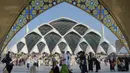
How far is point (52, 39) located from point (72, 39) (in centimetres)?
238

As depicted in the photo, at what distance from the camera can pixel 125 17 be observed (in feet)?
26.5

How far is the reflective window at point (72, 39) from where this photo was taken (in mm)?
32531

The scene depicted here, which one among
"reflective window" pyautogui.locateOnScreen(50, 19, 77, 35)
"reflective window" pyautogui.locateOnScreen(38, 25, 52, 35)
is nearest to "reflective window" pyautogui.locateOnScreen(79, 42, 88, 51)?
"reflective window" pyautogui.locateOnScreen(50, 19, 77, 35)

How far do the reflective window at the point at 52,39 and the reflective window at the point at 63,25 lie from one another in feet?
2.49

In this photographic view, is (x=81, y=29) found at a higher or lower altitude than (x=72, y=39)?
higher

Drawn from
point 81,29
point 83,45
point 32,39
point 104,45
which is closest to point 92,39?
point 83,45

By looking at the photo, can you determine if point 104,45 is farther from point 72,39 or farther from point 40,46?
point 40,46

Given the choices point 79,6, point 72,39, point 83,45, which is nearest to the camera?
point 79,6

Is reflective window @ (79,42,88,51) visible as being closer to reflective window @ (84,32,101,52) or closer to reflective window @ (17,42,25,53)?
reflective window @ (84,32,101,52)

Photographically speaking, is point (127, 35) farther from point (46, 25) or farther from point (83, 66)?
point (46, 25)

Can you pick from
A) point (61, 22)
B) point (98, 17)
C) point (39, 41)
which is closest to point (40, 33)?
point (39, 41)

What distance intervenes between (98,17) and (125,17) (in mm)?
1855

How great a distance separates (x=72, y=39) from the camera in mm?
32531

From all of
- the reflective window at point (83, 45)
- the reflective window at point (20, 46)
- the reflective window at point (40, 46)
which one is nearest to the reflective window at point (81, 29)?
the reflective window at point (83, 45)
